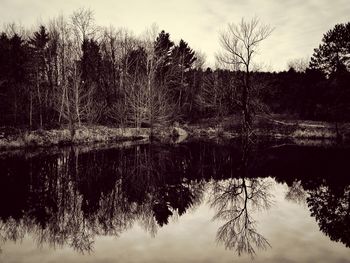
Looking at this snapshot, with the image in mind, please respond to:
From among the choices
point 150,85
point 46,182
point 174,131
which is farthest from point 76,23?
point 46,182

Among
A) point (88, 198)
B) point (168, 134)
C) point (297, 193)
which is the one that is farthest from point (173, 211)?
point (168, 134)

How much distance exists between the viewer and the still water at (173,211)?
24.9ft

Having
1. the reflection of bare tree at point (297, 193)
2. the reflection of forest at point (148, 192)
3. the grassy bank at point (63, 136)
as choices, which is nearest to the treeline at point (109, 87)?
the grassy bank at point (63, 136)

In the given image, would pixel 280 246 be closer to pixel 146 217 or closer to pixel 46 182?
pixel 146 217

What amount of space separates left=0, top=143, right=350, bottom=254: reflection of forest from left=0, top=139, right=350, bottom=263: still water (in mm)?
36

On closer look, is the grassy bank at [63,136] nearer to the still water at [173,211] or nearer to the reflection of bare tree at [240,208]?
the still water at [173,211]

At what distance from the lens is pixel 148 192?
1288cm

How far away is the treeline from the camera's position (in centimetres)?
3447

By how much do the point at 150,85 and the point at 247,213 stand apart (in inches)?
1045

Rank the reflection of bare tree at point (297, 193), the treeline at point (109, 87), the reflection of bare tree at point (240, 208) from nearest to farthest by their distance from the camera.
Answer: the reflection of bare tree at point (240, 208) → the reflection of bare tree at point (297, 193) → the treeline at point (109, 87)

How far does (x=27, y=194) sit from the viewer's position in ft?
40.8

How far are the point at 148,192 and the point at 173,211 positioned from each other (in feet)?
7.88

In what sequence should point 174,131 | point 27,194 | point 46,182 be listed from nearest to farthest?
point 27,194 → point 46,182 → point 174,131

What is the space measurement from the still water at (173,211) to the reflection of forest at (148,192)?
0.04m
